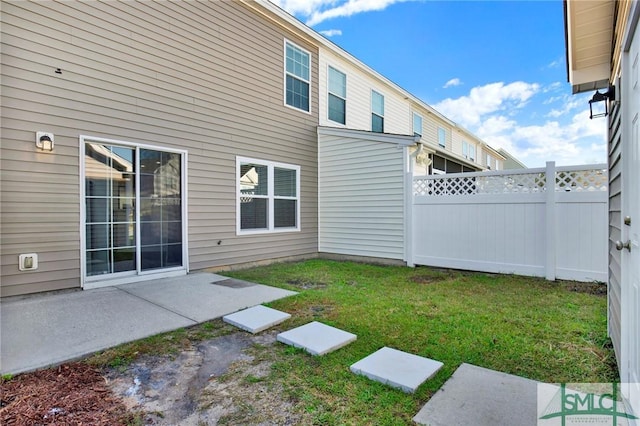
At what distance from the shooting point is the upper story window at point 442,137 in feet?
50.7

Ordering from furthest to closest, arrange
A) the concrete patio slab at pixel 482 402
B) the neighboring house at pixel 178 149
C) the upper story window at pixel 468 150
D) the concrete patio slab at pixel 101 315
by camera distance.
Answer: the upper story window at pixel 468 150 → the neighboring house at pixel 178 149 → the concrete patio slab at pixel 101 315 → the concrete patio slab at pixel 482 402

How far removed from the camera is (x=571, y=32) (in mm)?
2859

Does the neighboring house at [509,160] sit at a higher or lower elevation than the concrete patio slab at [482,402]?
higher

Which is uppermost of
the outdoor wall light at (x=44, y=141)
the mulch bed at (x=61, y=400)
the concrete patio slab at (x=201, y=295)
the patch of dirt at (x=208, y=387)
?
the outdoor wall light at (x=44, y=141)

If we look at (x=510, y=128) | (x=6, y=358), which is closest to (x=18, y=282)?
(x=6, y=358)

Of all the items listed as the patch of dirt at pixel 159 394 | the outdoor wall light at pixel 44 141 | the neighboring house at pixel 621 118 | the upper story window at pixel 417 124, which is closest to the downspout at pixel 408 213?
the neighboring house at pixel 621 118

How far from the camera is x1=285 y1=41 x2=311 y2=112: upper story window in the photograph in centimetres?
785

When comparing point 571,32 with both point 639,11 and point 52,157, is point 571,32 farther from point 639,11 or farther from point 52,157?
point 52,157

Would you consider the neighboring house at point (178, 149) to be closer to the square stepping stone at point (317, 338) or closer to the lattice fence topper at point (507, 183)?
the lattice fence topper at point (507, 183)

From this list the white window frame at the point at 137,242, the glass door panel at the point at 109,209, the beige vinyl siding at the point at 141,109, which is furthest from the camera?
the glass door panel at the point at 109,209

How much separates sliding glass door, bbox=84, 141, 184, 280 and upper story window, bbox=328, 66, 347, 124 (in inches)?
189

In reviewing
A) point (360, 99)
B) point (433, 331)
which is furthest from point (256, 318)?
point (360, 99)

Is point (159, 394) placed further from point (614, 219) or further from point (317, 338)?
point (614, 219)

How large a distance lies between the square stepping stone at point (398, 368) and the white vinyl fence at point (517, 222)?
4158 mm
